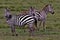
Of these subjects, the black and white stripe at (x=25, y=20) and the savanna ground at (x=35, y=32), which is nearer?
the savanna ground at (x=35, y=32)

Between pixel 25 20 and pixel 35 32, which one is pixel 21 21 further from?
pixel 35 32

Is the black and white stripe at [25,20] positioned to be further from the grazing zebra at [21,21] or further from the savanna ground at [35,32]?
the savanna ground at [35,32]

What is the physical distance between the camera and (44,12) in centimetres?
1315

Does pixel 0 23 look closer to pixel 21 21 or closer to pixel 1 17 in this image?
pixel 1 17

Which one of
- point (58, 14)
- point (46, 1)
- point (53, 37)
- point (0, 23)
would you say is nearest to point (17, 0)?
point (46, 1)

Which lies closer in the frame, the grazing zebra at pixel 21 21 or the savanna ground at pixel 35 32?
the savanna ground at pixel 35 32

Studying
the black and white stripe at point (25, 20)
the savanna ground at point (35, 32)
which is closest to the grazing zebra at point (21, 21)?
the black and white stripe at point (25, 20)

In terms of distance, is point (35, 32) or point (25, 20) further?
point (35, 32)

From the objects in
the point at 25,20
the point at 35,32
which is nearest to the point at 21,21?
the point at 25,20

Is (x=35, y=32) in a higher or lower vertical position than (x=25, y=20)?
lower

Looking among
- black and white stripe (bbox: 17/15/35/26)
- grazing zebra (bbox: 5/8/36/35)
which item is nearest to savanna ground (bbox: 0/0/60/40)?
grazing zebra (bbox: 5/8/36/35)

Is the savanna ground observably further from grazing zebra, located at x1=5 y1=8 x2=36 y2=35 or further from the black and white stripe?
the black and white stripe

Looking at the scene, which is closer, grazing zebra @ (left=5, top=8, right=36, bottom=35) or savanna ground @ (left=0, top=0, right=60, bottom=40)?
savanna ground @ (left=0, top=0, right=60, bottom=40)

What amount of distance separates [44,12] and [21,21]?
1970 mm
